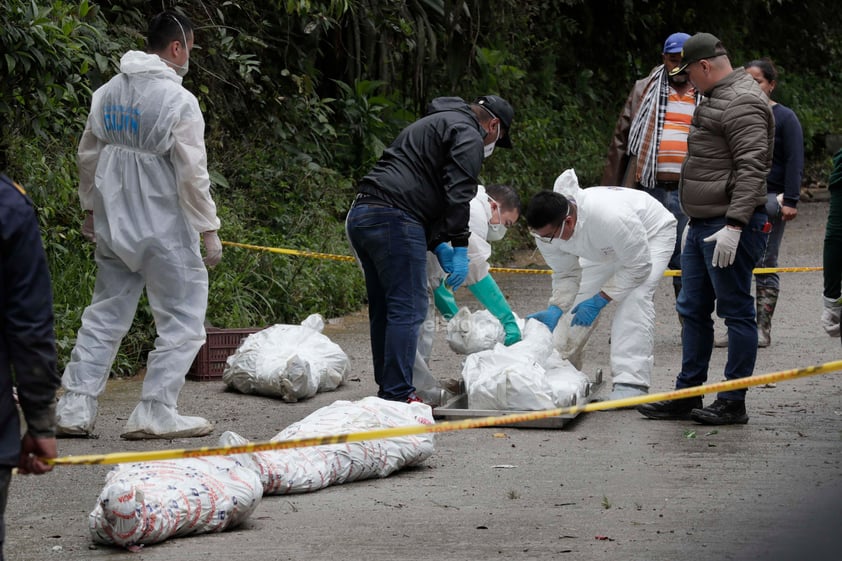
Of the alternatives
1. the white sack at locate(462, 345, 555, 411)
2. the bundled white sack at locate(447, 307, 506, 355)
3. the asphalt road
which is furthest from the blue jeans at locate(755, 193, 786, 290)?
the white sack at locate(462, 345, 555, 411)

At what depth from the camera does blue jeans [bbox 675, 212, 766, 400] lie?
21.7 feet

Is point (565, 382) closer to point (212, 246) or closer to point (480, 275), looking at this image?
point (480, 275)

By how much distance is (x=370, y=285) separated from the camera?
710 cm

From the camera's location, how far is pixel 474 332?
311 inches

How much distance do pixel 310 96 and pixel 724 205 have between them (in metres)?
8.05

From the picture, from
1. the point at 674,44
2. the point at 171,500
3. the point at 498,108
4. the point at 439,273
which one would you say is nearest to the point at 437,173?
the point at 498,108

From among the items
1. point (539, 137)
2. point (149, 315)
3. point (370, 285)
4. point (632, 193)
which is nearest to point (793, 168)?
point (632, 193)

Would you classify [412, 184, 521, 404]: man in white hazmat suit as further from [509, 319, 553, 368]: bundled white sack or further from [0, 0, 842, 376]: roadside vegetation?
[0, 0, 842, 376]: roadside vegetation

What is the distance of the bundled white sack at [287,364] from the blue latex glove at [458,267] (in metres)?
1.32

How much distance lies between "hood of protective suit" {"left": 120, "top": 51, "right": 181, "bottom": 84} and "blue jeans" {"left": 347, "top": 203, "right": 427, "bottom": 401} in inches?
49.2

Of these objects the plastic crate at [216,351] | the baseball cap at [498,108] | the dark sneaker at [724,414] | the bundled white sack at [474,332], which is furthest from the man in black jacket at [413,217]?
the plastic crate at [216,351]

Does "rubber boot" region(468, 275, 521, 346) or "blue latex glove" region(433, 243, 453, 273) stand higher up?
"blue latex glove" region(433, 243, 453, 273)

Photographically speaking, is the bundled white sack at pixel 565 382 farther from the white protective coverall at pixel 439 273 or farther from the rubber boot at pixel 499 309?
the white protective coverall at pixel 439 273

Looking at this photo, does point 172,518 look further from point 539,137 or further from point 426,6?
point 539,137
